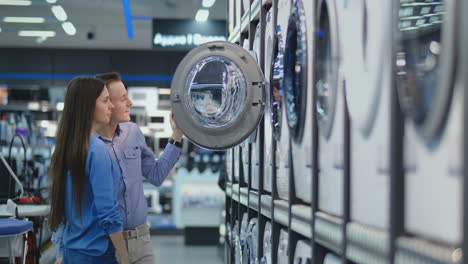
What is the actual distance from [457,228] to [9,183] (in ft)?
19.0

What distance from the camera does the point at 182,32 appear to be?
362 inches

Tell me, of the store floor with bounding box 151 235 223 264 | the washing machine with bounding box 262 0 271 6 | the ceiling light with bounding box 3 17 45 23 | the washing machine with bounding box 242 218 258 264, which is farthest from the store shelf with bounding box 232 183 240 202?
the ceiling light with bounding box 3 17 45 23

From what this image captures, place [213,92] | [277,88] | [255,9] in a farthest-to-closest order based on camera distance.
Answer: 1. [255,9]
2. [213,92]
3. [277,88]

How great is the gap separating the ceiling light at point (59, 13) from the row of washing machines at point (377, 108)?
8984 millimetres

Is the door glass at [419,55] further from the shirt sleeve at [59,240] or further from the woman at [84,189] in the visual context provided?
the shirt sleeve at [59,240]

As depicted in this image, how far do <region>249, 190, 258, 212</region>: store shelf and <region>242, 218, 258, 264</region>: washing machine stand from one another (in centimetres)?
7

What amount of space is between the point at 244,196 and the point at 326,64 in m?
2.09

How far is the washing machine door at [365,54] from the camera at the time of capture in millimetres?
1497

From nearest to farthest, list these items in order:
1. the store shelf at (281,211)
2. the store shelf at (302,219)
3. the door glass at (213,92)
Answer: the store shelf at (302,219)
the store shelf at (281,211)
the door glass at (213,92)

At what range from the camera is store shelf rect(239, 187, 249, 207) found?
3.82m

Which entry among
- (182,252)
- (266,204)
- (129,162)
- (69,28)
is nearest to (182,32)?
(182,252)

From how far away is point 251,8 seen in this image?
369 cm

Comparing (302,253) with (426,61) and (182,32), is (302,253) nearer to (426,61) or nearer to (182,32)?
(426,61)

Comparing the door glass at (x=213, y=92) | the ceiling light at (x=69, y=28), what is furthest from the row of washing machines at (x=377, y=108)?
the ceiling light at (x=69, y=28)
